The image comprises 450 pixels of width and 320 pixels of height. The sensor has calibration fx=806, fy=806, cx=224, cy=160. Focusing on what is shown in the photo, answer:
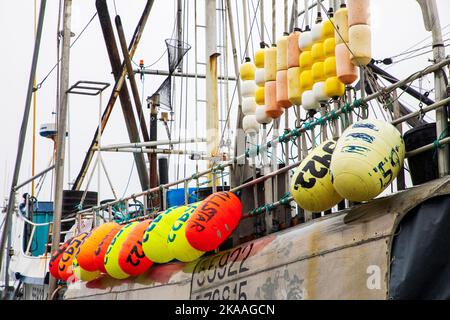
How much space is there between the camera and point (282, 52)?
10.7 metres

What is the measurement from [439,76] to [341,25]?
1.72 m

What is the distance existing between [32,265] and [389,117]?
14498mm

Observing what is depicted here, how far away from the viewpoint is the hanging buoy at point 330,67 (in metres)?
9.55

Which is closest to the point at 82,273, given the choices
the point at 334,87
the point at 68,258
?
the point at 68,258

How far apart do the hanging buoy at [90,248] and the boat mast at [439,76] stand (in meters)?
7.25

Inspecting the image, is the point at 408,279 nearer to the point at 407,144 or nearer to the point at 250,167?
the point at 407,144

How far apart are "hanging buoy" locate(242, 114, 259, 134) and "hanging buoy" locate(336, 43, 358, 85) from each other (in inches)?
105

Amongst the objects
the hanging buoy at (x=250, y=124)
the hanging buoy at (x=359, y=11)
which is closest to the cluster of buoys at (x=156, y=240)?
the hanging buoy at (x=250, y=124)

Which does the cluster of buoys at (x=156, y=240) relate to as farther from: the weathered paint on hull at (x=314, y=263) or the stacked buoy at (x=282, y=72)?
the stacked buoy at (x=282, y=72)

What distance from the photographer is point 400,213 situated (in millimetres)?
7418

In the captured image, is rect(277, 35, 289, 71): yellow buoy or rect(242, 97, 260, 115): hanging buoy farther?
rect(242, 97, 260, 115): hanging buoy

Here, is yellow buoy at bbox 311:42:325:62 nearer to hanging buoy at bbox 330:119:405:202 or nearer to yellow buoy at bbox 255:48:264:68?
A: yellow buoy at bbox 255:48:264:68

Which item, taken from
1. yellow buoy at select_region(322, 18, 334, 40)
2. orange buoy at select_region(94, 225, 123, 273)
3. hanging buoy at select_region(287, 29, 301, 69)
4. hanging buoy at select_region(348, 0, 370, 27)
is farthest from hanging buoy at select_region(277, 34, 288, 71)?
orange buoy at select_region(94, 225, 123, 273)

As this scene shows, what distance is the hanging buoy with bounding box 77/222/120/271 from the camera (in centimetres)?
1366
